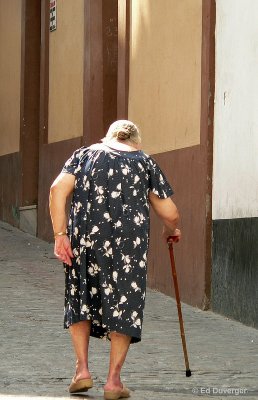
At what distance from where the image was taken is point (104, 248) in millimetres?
7379

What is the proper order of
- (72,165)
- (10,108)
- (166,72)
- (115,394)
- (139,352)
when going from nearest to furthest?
(115,394), (72,165), (139,352), (166,72), (10,108)

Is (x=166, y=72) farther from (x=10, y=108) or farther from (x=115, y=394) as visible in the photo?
(x=10, y=108)

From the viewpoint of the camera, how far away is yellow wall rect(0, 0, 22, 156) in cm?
1828

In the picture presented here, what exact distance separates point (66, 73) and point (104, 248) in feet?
29.9

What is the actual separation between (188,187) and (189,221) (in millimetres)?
325

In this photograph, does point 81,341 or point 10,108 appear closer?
point 81,341

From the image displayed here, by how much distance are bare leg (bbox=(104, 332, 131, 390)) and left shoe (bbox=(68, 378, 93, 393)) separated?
103mm

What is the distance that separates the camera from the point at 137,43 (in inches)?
538

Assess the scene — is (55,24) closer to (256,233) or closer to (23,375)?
(256,233)

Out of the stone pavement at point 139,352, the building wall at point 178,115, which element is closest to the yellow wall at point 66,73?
the building wall at point 178,115

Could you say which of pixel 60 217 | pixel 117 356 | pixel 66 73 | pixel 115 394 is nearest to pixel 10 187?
pixel 66 73

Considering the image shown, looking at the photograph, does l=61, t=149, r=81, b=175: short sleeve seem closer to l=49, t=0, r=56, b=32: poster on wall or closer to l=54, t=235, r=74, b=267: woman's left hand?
l=54, t=235, r=74, b=267: woman's left hand

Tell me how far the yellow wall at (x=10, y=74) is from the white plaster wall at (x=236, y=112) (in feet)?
23.1

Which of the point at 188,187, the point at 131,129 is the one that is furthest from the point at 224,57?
the point at 131,129
